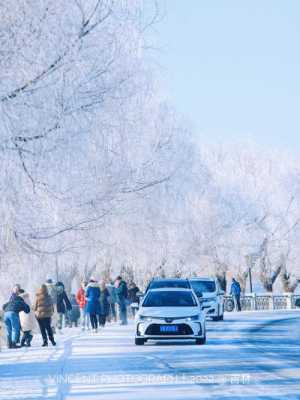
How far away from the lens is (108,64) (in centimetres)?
2316

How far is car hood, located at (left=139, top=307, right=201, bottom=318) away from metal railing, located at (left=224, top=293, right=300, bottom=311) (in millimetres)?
36851

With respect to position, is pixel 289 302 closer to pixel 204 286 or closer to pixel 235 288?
pixel 235 288

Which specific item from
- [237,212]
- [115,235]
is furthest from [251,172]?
[115,235]

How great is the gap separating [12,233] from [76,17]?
610 centimetres

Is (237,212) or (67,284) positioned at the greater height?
(237,212)

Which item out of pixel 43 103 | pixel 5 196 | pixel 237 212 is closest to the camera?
pixel 43 103

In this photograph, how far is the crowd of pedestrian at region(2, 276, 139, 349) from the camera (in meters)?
29.3

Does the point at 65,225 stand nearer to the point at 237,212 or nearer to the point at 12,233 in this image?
the point at 12,233

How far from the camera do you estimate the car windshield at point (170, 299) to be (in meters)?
29.5

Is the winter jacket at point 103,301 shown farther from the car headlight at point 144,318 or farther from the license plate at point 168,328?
the license plate at point 168,328

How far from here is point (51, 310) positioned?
29.3m

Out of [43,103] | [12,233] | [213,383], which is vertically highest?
[43,103]

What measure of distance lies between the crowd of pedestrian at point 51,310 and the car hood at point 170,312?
256cm

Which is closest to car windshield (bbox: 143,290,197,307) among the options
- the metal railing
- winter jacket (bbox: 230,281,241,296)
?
winter jacket (bbox: 230,281,241,296)
